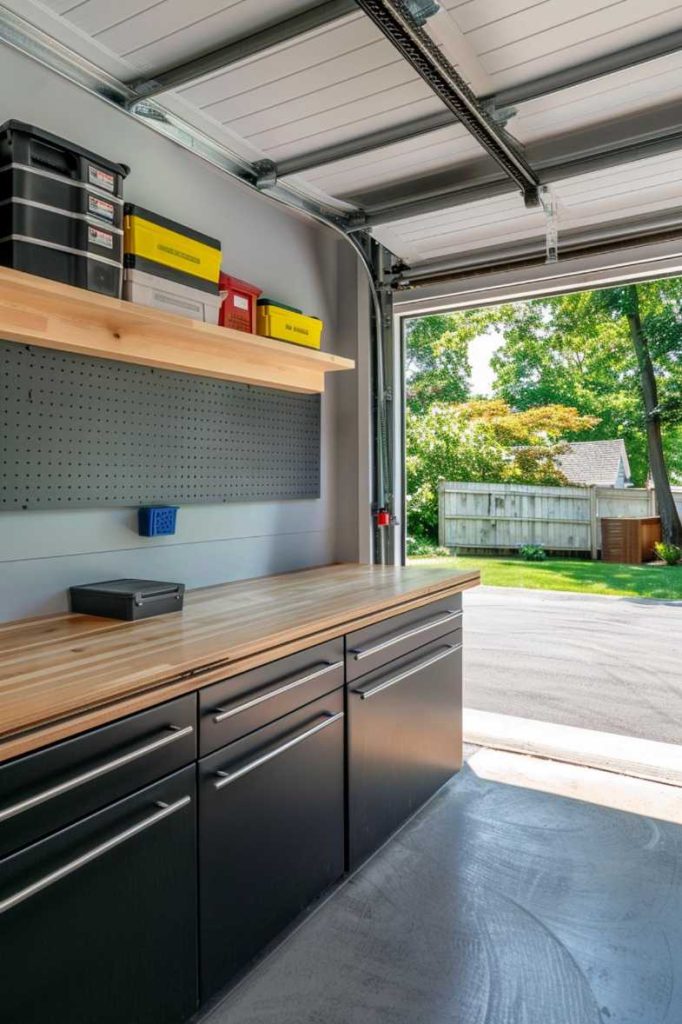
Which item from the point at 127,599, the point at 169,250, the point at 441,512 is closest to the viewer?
the point at 127,599

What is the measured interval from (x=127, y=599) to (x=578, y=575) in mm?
2028

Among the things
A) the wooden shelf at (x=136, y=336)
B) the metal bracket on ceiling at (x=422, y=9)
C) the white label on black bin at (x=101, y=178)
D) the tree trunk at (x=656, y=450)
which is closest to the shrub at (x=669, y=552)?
the tree trunk at (x=656, y=450)

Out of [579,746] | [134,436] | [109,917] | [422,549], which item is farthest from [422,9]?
[579,746]

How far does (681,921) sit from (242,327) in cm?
226

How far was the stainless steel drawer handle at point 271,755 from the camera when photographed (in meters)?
1.52

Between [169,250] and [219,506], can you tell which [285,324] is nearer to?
[169,250]

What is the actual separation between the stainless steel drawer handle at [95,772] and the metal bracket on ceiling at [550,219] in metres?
2.14

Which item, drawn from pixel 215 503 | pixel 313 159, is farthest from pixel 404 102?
pixel 215 503

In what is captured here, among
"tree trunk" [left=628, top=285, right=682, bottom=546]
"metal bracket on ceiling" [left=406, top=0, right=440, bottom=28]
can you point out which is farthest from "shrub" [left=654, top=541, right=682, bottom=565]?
Answer: "metal bracket on ceiling" [left=406, top=0, right=440, bottom=28]

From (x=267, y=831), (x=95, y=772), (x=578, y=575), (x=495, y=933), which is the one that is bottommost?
(x=495, y=933)

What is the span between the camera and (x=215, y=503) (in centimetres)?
249

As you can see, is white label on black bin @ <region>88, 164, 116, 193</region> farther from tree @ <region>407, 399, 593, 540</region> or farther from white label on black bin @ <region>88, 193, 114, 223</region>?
tree @ <region>407, 399, 593, 540</region>

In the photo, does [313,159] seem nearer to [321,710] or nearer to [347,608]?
[347,608]

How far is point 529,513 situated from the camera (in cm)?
308
